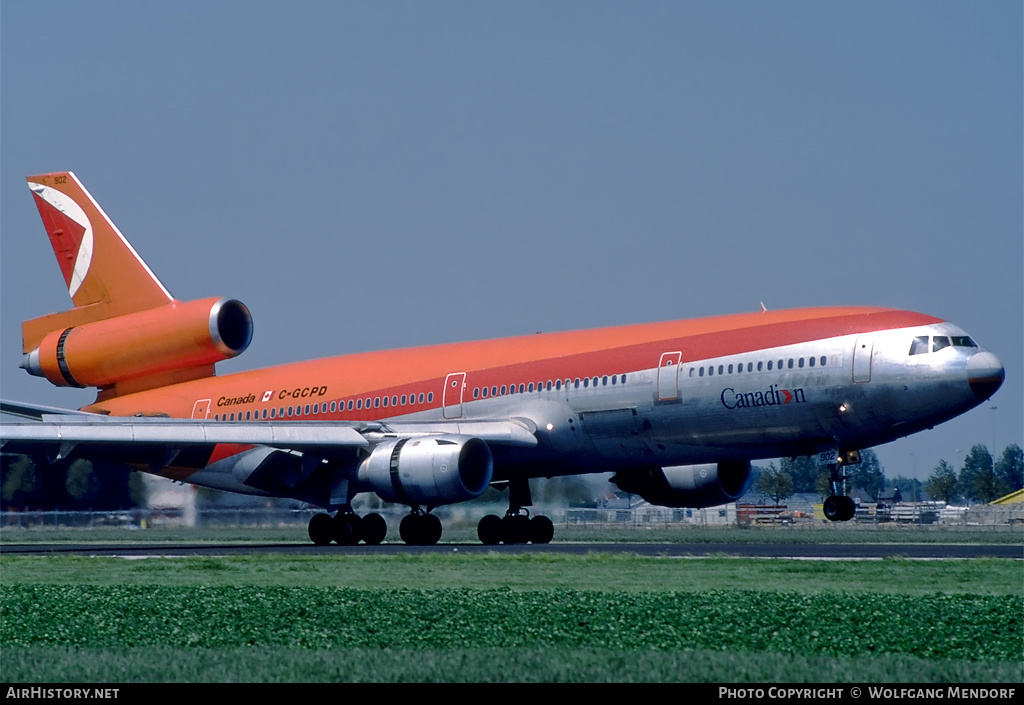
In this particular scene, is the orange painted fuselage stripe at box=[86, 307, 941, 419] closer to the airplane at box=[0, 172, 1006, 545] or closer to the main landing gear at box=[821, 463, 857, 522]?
the airplane at box=[0, 172, 1006, 545]

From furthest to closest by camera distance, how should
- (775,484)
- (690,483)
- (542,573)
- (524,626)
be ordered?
1. (775,484)
2. (690,483)
3. (542,573)
4. (524,626)

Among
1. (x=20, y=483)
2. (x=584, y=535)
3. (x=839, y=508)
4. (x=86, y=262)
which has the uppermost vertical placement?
(x=86, y=262)

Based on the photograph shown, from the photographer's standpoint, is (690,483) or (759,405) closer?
(759,405)

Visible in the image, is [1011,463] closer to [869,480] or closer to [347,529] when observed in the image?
[869,480]

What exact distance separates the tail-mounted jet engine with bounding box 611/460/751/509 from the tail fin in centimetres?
1303

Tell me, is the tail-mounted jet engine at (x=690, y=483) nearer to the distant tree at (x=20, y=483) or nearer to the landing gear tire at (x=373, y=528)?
the landing gear tire at (x=373, y=528)

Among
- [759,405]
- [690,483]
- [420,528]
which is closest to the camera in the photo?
[759,405]

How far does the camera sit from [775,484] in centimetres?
6297

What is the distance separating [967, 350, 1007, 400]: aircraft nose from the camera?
82.8 ft

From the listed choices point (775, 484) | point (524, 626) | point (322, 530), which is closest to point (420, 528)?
point (322, 530)

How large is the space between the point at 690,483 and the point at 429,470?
7.38 metres

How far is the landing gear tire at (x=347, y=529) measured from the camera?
29938mm

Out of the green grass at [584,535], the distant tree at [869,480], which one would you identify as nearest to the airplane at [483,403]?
the green grass at [584,535]

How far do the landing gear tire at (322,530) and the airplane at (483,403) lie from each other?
0.14 feet
